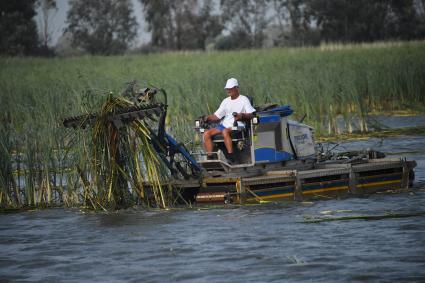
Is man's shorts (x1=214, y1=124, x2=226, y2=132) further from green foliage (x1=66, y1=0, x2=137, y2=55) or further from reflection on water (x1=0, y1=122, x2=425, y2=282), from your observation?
green foliage (x1=66, y1=0, x2=137, y2=55)

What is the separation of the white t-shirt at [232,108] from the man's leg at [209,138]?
175 mm

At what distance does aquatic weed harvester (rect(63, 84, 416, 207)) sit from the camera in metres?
14.9

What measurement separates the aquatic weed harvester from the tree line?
55.8m

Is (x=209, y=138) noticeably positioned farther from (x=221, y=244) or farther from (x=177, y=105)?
(x=177, y=105)

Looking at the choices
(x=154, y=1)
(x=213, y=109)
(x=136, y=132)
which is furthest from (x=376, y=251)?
(x=154, y=1)

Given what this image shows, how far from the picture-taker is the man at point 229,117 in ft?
51.1

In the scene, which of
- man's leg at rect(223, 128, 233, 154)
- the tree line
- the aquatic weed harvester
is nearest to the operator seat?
the aquatic weed harvester

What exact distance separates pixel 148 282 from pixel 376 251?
272 centimetres

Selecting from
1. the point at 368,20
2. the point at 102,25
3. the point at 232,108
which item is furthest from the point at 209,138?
the point at 102,25

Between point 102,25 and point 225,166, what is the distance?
7300cm

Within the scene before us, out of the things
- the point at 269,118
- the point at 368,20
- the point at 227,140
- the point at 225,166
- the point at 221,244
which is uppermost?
the point at 368,20

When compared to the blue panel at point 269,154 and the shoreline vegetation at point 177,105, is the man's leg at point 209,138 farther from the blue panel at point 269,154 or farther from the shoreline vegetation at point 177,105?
the shoreline vegetation at point 177,105

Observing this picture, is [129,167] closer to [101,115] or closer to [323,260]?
[101,115]

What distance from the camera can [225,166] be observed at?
1568 cm
